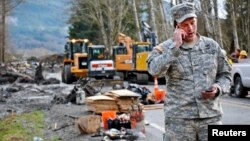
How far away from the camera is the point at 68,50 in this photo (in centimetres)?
3697

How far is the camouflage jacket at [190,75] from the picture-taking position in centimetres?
455

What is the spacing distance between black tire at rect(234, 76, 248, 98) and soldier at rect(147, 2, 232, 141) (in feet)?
48.2

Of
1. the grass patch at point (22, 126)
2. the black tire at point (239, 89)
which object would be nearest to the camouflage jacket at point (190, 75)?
the grass patch at point (22, 126)

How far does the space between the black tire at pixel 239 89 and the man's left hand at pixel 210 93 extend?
14799 millimetres

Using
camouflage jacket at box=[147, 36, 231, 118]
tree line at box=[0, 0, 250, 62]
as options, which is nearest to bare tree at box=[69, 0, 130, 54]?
tree line at box=[0, 0, 250, 62]

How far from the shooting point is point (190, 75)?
15.0 feet

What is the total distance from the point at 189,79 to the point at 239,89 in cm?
1499

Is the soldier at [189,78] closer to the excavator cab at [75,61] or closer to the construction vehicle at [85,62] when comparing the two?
the construction vehicle at [85,62]

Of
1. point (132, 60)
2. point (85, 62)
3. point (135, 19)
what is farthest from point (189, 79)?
point (135, 19)

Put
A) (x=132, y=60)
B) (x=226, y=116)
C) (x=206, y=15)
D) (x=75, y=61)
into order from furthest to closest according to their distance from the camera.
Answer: (x=75, y=61), (x=206, y=15), (x=132, y=60), (x=226, y=116)

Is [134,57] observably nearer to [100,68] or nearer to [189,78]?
[100,68]

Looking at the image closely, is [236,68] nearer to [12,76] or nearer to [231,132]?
[231,132]

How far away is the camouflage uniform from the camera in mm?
4543

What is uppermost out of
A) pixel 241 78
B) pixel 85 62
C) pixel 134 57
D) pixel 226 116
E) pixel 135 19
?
pixel 135 19
